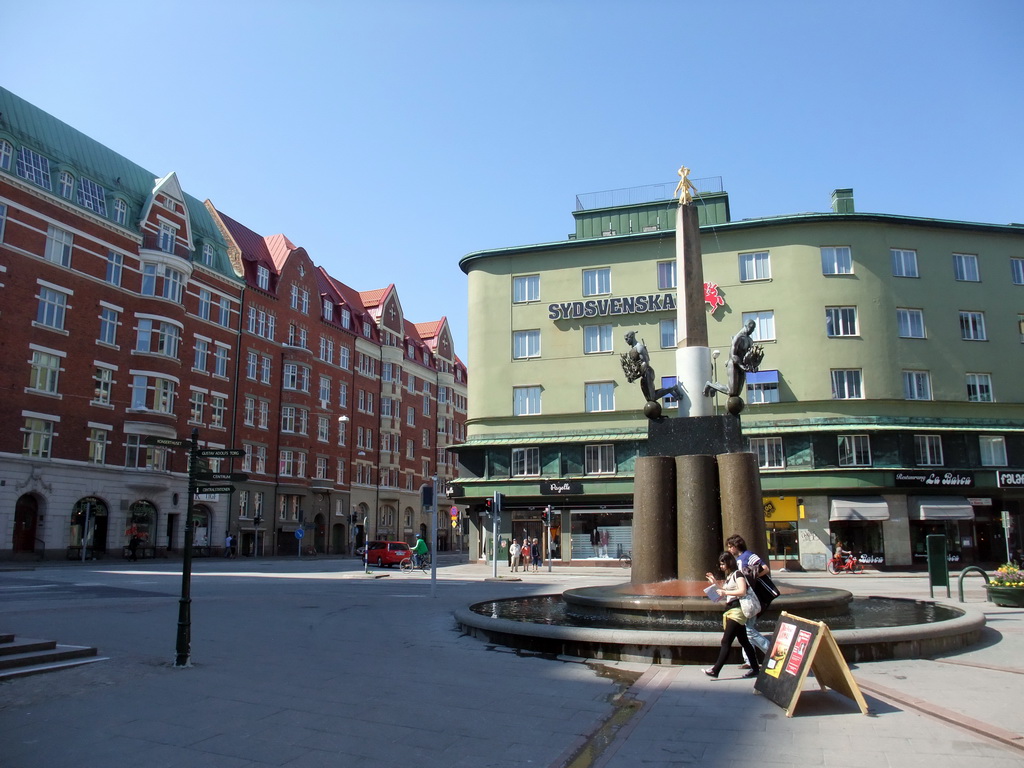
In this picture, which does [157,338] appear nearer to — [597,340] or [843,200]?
[597,340]

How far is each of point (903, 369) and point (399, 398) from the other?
4640cm

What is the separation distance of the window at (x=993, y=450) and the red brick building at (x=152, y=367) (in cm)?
3524

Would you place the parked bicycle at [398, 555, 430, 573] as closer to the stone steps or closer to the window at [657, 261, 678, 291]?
the window at [657, 261, 678, 291]

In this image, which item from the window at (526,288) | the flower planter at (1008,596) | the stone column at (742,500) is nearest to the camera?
the stone column at (742,500)

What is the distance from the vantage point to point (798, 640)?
25.3ft

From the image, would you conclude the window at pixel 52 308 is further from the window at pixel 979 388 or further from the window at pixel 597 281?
the window at pixel 979 388

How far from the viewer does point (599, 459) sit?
42.7 meters

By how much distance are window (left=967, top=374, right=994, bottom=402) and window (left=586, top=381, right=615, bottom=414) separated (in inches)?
716

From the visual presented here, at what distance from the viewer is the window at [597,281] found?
45562 millimetres

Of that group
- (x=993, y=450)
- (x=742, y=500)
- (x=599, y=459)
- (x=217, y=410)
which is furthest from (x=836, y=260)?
(x=217, y=410)

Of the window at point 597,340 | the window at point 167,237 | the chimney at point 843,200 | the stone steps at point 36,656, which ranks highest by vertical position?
the chimney at point 843,200

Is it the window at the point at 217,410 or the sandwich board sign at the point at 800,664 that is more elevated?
the window at the point at 217,410

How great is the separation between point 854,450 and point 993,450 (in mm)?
7439

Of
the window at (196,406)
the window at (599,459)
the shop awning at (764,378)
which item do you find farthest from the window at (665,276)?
the window at (196,406)
